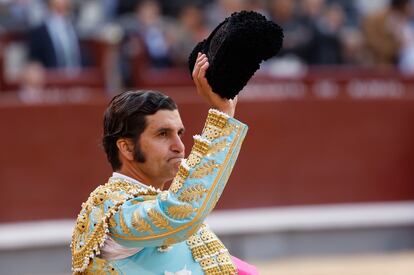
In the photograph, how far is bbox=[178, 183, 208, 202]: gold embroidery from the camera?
2266 millimetres

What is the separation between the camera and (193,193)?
7.44 feet

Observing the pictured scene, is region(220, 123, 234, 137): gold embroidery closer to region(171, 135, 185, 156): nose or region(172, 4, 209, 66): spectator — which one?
region(171, 135, 185, 156): nose

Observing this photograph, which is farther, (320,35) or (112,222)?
(320,35)

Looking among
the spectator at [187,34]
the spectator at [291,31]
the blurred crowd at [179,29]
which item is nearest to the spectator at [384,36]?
the blurred crowd at [179,29]

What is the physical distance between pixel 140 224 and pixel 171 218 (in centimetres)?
9

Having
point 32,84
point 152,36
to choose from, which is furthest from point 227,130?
point 152,36

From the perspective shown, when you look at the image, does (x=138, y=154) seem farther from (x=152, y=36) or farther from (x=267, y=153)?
(x=152, y=36)

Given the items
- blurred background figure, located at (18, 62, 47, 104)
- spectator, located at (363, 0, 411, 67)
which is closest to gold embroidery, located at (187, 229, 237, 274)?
blurred background figure, located at (18, 62, 47, 104)

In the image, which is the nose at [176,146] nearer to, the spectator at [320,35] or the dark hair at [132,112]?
the dark hair at [132,112]

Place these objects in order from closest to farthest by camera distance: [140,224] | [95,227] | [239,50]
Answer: [239,50]
[140,224]
[95,227]

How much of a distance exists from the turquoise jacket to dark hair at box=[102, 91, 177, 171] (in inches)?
4.4

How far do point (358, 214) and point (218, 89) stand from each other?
7.18 meters

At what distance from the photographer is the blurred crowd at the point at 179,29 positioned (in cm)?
899

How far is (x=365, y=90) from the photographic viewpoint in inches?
398
